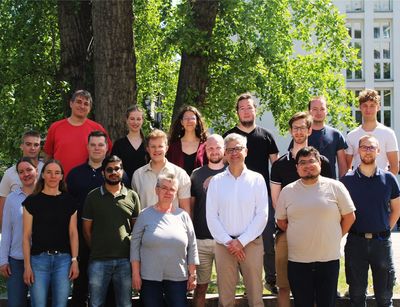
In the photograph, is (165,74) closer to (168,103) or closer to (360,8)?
(168,103)

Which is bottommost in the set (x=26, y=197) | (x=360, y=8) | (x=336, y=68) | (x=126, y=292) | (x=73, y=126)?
Answer: (x=126, y=292)

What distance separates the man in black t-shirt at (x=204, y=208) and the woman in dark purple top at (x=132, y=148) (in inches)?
28.7

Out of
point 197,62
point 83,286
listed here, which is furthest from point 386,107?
point 83,286

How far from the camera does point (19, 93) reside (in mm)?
12953

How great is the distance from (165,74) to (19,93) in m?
7.13

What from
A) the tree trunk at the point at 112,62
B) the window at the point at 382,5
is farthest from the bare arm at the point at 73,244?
the window at the point at 382,5

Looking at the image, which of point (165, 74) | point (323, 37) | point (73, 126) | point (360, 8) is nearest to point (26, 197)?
point (73, 126)

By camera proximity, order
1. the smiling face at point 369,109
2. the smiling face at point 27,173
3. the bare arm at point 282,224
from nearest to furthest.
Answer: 1. the bare arm at point 282,224
2. the smiling face at point 27,173
3. the smiling face at point 369,109

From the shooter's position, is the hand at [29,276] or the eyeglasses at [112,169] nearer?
the hand at [29,276]

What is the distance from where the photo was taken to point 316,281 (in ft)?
21.2

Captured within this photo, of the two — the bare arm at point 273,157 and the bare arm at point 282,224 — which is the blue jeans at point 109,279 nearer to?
the bare arm at point 282,224

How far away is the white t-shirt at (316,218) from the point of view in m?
6.36

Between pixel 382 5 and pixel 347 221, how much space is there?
125 feet

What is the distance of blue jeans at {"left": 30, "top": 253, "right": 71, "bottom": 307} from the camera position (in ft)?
20.9
